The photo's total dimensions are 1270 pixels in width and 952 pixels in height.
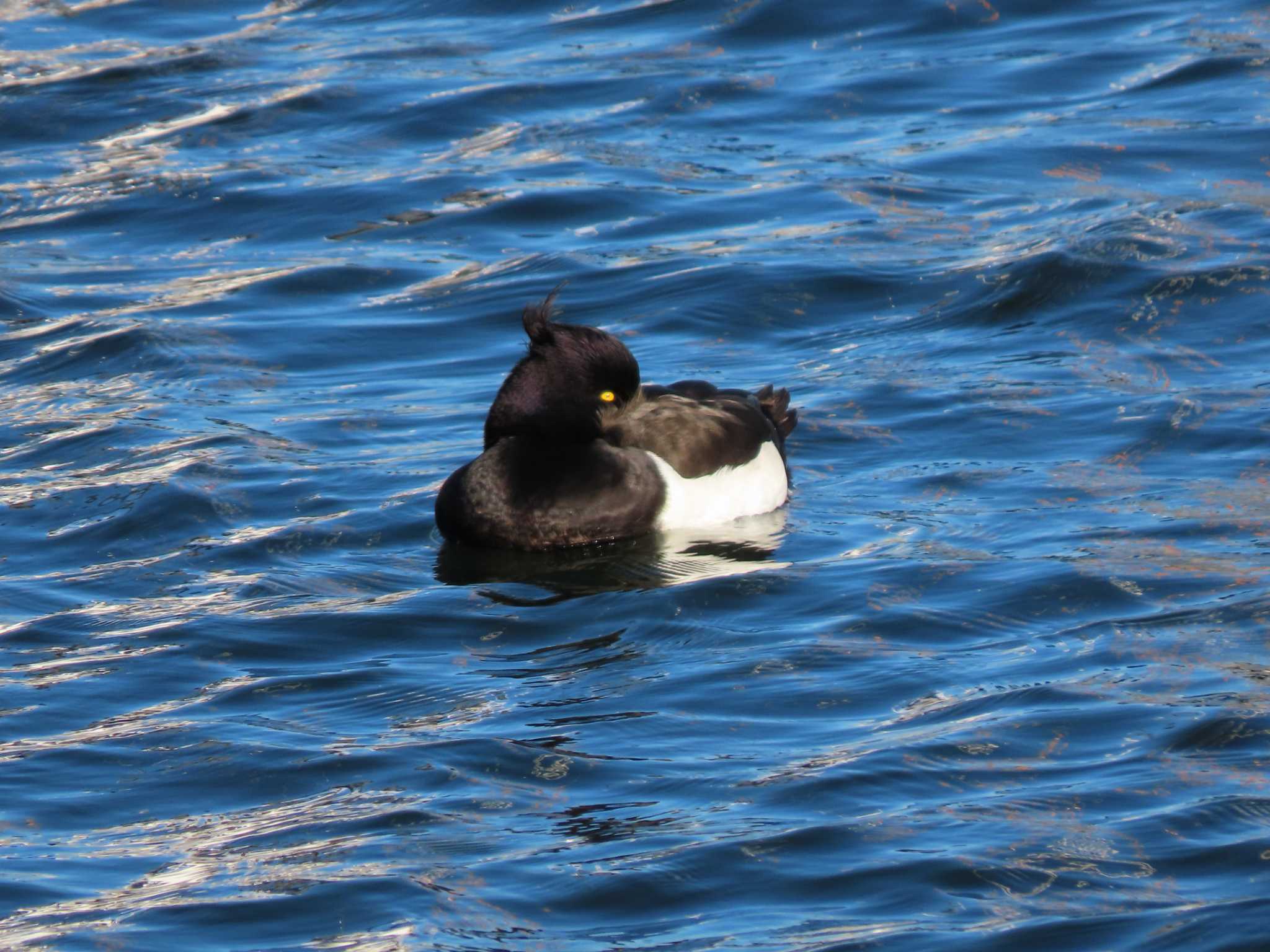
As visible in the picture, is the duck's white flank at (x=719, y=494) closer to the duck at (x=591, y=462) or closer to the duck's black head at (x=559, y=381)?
the duck at (x=591, y=462)

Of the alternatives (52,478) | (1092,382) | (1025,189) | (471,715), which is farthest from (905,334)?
(471,715)

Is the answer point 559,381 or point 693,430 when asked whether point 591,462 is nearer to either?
point 559,381

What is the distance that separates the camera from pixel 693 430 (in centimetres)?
970

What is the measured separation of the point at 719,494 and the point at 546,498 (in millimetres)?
811

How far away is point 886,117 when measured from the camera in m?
16.1

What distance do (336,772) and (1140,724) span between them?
2.47 metres

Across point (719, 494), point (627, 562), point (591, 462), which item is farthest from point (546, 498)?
point (719, 494)

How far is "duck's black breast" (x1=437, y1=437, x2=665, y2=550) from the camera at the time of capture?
922 centimetres

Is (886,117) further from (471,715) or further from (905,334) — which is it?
(471,715)

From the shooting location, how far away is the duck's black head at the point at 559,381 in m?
9.46

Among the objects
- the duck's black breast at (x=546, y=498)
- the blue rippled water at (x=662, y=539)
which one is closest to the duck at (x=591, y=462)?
the duck's black breast at (x=546, y=498)

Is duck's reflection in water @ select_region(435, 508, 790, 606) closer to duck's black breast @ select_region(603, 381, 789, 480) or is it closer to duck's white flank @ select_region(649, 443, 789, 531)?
duck's white flank @ select_region(649, 443, 789, 531)

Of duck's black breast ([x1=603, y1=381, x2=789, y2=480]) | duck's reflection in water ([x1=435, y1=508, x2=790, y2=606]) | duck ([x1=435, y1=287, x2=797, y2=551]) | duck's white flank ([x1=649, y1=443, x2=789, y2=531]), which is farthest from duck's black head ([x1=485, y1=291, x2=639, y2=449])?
duck's reflection in water ([x1=435, y1=508, x2=790, y2=606])

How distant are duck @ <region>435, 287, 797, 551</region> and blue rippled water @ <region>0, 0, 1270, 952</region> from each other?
8.0 inches
